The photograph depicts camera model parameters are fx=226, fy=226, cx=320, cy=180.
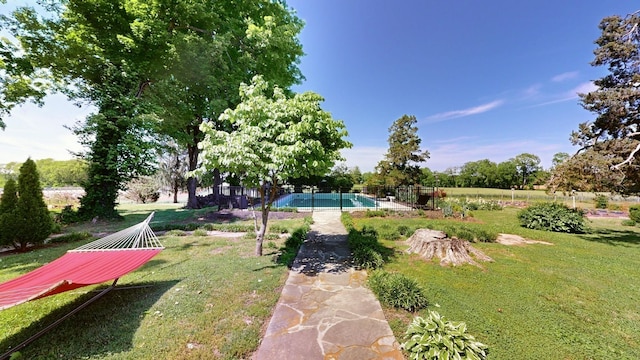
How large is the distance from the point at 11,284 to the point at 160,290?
5.60 feet

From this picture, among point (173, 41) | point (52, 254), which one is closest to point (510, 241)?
point (52, 254)

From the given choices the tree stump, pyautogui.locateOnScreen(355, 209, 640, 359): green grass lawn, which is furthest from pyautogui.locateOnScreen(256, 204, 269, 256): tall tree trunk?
the tree stump

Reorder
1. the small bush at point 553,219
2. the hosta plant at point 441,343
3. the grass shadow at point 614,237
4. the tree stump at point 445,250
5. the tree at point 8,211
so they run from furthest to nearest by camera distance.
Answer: the small bush at point 553,219 → the grass shadow at point 614,237 → the tree at point 8,211 → the tree stump at point 445,250 → the hosta plant at point 441,343

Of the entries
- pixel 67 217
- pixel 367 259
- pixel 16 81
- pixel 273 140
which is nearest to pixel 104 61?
pixel 16 81

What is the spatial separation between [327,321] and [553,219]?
12334 millimetres

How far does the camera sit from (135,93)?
440 inches

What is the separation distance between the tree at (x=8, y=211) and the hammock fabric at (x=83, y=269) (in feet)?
14.0

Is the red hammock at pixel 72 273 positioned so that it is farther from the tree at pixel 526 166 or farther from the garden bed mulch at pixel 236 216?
the tree at pixel 526 166

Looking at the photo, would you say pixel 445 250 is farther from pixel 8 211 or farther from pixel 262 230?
pixel 8 211

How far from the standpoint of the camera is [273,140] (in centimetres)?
471

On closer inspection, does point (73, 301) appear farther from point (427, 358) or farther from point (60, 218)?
point (60, 218)

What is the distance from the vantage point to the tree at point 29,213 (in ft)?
20.2

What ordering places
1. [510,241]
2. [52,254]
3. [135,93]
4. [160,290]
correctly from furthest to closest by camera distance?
[135,93]
[510,241]
[52,254]
[160,290]

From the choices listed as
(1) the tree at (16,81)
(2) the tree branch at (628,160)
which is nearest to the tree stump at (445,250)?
(2) the tree branch at (628,160)
